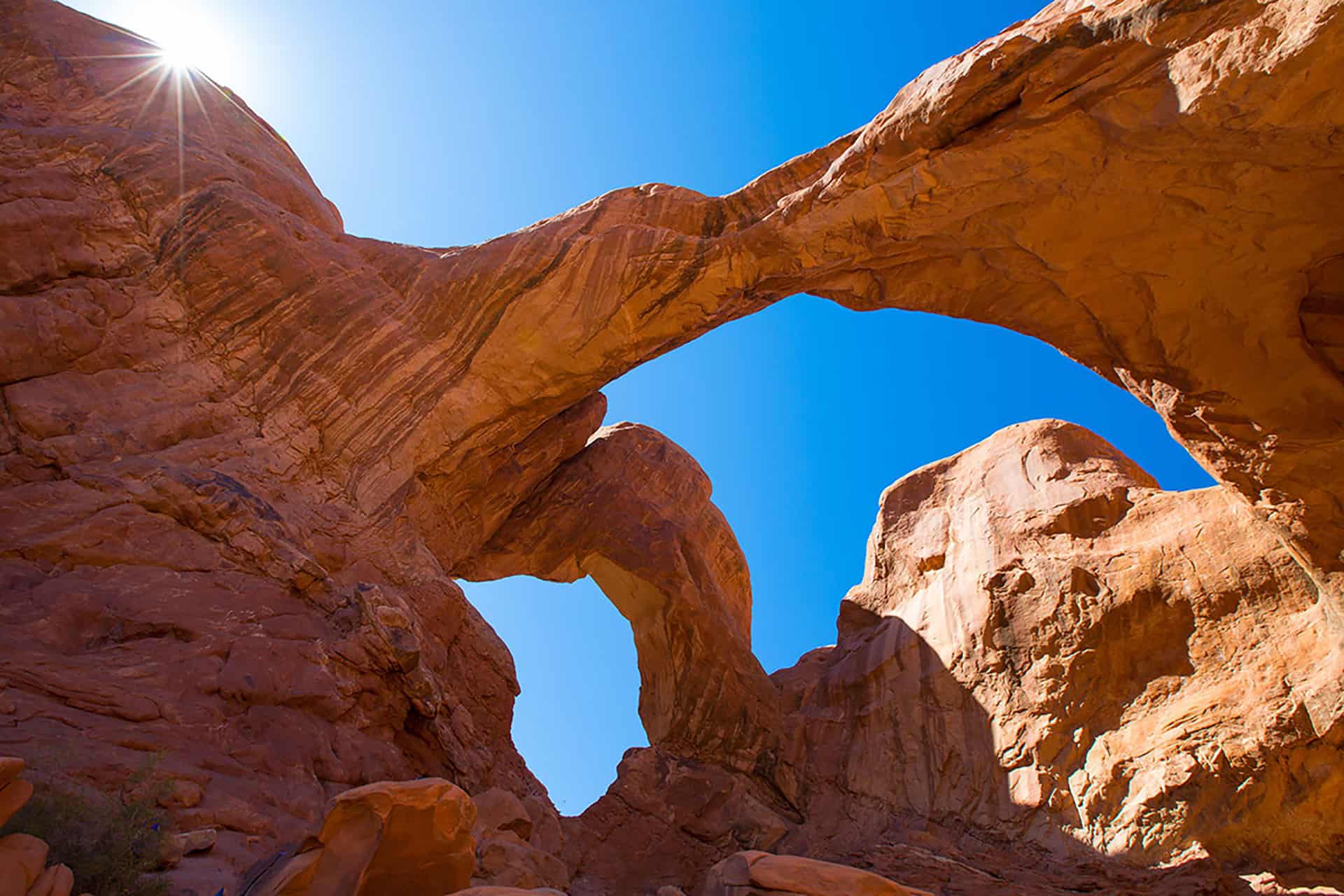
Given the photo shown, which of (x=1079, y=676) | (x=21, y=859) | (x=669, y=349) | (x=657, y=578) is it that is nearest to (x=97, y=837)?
(x=21, y=859)

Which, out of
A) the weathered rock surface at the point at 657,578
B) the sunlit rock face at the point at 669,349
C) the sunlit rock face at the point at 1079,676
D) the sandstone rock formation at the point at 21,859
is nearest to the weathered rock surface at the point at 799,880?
the sunlit rock face at the point at 669,349

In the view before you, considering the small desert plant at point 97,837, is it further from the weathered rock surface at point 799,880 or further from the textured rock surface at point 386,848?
the weathered rock surface at point 799,880

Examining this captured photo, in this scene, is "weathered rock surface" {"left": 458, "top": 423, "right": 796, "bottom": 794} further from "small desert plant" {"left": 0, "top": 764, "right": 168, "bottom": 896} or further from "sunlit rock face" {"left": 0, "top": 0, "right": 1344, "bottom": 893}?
"small desert plant" {"left": 0, "top": 764, "right": 168, "bottom": 896}

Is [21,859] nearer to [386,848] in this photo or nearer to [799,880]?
[386,848]

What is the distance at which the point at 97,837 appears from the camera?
5.66m

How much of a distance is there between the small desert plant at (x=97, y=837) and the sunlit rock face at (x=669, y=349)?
0.38m

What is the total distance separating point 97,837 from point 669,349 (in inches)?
454

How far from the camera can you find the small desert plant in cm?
536

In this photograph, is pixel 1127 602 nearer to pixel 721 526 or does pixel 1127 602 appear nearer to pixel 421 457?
pixel 721 526

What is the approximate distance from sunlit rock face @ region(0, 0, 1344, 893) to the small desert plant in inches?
15.1

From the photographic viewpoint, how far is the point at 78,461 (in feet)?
34.1

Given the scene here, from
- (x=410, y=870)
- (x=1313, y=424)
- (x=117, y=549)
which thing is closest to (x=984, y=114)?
(x=1313, y=424)

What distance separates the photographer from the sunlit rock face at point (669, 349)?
365 inches

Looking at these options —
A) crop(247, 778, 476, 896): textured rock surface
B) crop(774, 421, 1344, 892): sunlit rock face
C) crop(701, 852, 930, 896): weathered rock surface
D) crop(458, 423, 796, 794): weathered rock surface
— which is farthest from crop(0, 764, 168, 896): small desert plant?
crop(458, 423, 796, 794): weathered rock surface
